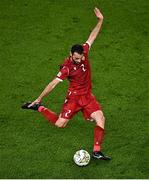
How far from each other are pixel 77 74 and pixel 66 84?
2314 millimetres

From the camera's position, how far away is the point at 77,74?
888 centimetres

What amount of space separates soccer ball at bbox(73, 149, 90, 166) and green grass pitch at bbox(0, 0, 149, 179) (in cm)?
12

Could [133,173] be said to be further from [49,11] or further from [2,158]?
[49,11]

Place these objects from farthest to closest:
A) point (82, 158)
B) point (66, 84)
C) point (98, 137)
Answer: point (66, 84)
point (98, 137)
point (82, 158)

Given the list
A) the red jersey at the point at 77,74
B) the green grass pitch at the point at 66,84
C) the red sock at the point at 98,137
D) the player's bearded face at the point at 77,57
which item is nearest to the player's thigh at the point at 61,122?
the green grass pitch at the point at 66,84

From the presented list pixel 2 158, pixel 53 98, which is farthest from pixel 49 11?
pixel 2 158

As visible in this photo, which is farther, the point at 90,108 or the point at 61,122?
the point at 61,122

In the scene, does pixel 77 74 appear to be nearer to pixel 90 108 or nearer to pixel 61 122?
pixel 90 108

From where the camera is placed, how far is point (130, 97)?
10.6 meters

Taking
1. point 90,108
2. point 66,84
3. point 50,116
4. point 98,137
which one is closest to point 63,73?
point 90,108

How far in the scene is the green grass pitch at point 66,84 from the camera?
864 cm

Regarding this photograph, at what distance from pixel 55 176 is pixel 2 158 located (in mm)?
1076

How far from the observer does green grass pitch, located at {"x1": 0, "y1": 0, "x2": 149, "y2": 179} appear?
864 cm

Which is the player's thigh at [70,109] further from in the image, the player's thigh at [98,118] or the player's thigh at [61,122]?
the player's thigh at [98,118]
